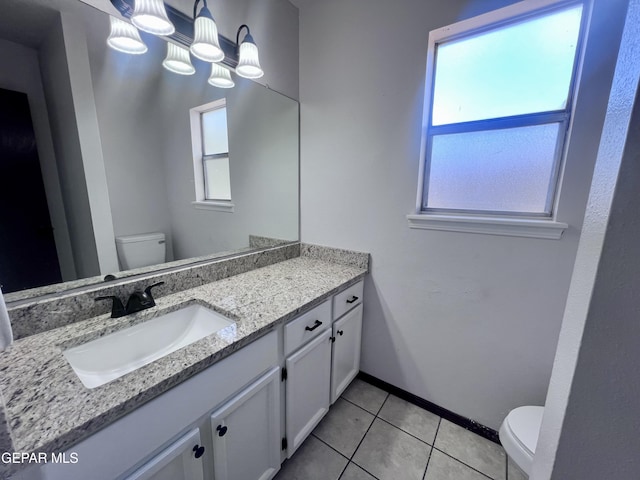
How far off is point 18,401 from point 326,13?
219 centimetres

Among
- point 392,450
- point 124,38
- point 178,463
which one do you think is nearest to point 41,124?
point 124,38

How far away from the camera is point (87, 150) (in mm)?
1043

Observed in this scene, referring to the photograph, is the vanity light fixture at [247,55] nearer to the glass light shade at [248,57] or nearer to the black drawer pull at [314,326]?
the glass light shade at [248,57]

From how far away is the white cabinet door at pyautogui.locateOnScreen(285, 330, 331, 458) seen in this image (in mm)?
1197

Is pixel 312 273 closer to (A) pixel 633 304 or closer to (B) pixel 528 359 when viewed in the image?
(B) pixel 528 359

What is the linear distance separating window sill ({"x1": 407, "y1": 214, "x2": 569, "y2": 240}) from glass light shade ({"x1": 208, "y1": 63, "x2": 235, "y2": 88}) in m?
1.28

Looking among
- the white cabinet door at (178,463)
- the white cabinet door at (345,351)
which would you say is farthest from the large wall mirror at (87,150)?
the white cabinet door at (345,351)

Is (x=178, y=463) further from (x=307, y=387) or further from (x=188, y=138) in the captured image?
(x=188, y=138)

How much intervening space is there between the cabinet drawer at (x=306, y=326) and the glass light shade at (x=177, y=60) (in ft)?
4.29

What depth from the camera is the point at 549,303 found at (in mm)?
1230

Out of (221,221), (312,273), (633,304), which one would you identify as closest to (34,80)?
(221,221)

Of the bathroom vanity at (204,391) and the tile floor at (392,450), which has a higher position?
the bathroom vanity at (204,391)

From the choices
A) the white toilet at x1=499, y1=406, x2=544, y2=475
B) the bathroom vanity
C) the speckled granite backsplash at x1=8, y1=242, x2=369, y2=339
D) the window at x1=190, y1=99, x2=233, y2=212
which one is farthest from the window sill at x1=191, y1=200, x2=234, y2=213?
the white toilet at x1=499, y1=406, x2=544, y2=475

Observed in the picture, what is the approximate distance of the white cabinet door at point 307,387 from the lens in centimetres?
120
